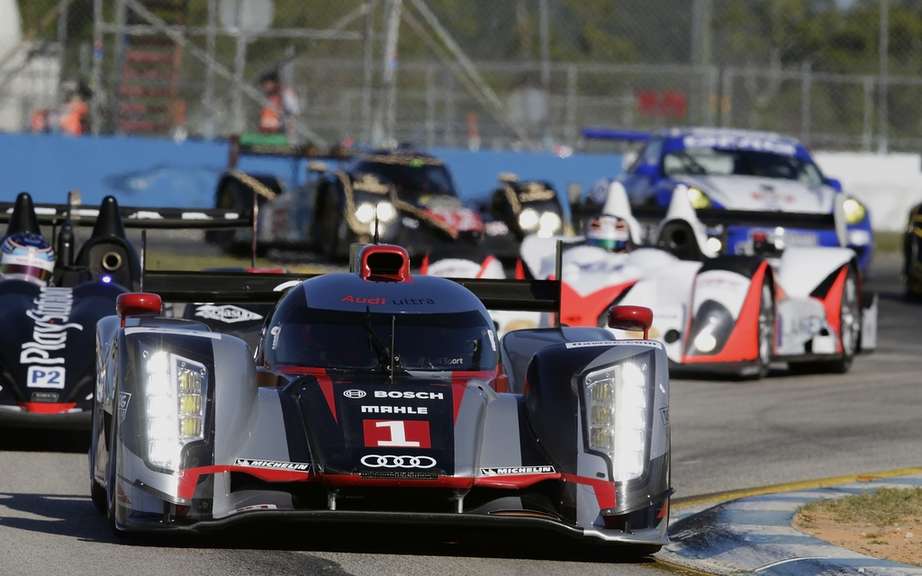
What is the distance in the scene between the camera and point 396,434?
714 centimetres

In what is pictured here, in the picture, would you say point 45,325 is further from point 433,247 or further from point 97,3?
point 97,3

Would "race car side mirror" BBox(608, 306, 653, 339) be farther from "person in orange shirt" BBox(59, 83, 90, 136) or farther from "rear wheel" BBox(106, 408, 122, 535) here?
"person in orange shirt" BBox(59, 83, 90, 136)

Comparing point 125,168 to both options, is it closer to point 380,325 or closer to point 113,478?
point 380,325

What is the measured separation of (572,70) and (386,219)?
8412 mm

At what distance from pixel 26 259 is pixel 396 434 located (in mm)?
4616

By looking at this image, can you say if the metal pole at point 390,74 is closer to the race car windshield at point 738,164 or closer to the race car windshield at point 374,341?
the race car windshield at point 738,164

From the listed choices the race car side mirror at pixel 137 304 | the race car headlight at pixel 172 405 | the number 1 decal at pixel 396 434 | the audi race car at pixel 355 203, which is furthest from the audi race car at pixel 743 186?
the race car headlight at pixel 172 405

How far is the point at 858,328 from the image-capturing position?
1455 cm

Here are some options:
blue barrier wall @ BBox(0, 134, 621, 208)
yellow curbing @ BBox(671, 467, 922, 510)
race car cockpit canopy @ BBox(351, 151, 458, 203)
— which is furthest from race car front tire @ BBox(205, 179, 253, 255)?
yellow curbing @ BBox(671, 467, 922, 510)

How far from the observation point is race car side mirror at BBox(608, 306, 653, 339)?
8.12 meters

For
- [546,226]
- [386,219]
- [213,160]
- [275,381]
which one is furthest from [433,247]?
[275,381]

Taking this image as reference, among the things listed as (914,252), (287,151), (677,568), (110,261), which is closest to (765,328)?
(110,261)

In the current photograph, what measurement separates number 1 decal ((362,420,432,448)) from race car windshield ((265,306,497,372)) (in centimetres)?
65

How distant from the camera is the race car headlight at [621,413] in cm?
726
